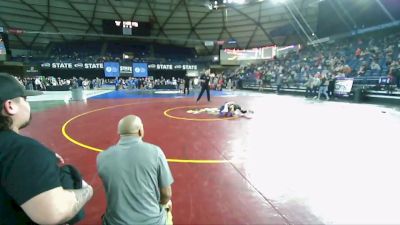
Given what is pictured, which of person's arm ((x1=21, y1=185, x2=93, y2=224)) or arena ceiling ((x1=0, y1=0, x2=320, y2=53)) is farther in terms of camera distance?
arena ceiling ((x1=0, y1=0, x2=320, y2=53))

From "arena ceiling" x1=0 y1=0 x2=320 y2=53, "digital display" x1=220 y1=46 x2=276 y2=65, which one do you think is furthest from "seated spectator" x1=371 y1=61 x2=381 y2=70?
"digital display" x1=220 y1=46 x2=276 y2=65

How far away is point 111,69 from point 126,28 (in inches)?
261

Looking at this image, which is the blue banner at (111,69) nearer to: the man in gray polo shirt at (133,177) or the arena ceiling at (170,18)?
the arena ceiling at (170,18)

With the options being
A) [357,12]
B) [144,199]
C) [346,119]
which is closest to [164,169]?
[144,199]

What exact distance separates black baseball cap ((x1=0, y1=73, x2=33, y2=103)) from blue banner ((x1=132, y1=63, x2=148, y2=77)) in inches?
1578

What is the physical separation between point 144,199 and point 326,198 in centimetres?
236

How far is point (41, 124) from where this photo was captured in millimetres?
8641

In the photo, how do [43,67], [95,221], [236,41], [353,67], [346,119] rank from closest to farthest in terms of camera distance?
[95,221]
[346,119]
[353,67]
[43,67]
[236,41]

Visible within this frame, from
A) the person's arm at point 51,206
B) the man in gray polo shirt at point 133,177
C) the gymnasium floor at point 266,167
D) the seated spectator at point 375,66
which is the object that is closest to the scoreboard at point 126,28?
the seated spectator at point 375,66

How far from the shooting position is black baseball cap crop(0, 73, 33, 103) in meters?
1.34

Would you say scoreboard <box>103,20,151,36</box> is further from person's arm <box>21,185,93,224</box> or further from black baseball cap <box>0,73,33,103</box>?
person's arm <box>21,185,93,224</box>

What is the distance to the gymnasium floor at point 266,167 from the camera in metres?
3.09

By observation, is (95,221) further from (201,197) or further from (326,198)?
(326,198)

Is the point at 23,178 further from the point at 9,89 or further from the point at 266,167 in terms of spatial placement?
the point at 266,167
